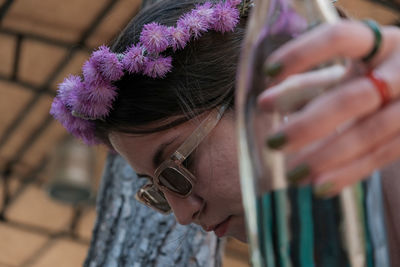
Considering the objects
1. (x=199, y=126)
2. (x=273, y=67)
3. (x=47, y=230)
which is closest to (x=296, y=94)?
(x=273, y=67)

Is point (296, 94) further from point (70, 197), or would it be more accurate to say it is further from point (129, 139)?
point (70, 197)

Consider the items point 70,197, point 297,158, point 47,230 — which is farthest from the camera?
point 47,230

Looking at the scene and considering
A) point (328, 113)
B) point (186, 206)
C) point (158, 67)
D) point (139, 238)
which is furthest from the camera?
point (139, 238)

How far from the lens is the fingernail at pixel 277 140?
0.33 metres

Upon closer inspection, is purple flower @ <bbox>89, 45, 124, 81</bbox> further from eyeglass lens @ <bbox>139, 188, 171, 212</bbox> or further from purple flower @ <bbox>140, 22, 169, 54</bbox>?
eyeglass lens @ <bbox>139, 188, 171, 212</bbox>

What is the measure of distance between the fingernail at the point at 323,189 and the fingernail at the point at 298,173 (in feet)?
0.03

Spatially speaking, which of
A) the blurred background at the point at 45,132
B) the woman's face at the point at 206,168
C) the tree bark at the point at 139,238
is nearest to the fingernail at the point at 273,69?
the woman's face at the point at 206,168

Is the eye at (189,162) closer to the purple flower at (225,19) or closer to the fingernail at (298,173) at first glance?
the purple flower at (225,19)

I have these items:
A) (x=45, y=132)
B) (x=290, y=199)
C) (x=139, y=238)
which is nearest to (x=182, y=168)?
(x=139, y=238)

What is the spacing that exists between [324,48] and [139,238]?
1291mm

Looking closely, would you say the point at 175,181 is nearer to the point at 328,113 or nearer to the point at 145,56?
the point at 145,56

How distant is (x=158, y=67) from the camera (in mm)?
1060

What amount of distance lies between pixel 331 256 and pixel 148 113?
0.73 metres

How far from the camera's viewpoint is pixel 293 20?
0.41m
